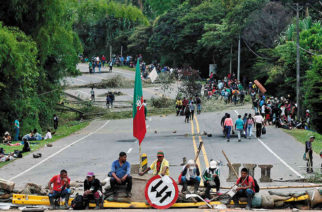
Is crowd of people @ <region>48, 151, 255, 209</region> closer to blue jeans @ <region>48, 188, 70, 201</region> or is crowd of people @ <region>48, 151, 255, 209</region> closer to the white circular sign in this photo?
blue jeans @ <region>48, 188, 70, 201</region>

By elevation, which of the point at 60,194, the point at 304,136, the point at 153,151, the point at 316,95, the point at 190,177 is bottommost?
the point at 153,151

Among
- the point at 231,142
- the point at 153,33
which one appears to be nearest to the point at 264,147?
the point at 231,142

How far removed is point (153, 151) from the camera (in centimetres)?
3039

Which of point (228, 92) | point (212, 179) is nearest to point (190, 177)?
point (212, 179)

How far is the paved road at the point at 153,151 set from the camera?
24.3 metres

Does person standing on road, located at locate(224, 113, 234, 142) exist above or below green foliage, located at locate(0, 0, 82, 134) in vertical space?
below

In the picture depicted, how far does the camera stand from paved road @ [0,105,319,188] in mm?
24281

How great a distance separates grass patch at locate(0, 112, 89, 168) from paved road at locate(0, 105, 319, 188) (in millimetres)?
706

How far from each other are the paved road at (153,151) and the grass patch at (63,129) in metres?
0.71

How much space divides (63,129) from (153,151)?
15.4 meters

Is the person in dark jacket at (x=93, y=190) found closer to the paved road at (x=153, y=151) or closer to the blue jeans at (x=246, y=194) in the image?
the blue jeans at (x=246, y=194)

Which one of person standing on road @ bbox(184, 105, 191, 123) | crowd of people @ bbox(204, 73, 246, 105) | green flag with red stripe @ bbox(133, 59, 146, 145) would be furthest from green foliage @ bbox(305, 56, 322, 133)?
green flag with red stripe @ bbox(133, 59, 146, 145)

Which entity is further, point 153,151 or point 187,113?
point 187,113

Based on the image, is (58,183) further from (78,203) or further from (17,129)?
(17,129)
